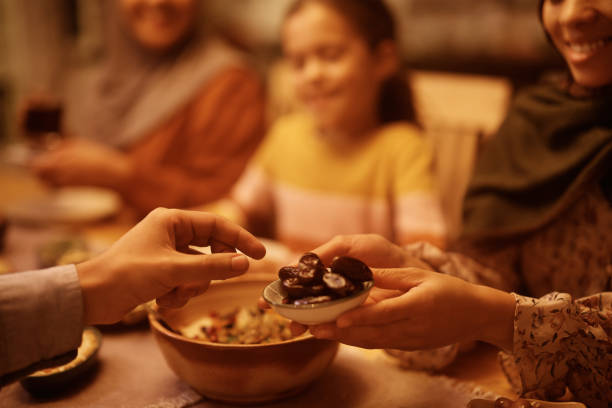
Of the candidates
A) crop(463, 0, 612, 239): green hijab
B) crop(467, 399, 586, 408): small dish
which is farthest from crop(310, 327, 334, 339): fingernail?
crop(463, 0, 612, 239): green hijab

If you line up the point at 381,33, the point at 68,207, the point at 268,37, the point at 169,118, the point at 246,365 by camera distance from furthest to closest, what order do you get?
the point at 268,37 < the point at 169,118 < the point at 68,207 < the point at 381,33 < the point at 246,365

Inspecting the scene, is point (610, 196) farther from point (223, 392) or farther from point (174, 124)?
point (174, 124)

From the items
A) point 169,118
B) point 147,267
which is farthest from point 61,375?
point 169,118

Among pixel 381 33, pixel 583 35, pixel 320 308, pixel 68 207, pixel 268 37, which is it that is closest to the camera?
pixel 320 308

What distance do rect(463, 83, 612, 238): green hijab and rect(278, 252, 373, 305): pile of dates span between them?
0.50 meters

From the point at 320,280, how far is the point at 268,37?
2176 millimetres

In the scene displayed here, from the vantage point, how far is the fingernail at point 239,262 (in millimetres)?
722

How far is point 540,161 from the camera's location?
3.64 feet

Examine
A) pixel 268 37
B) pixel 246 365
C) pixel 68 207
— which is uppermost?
pixel 268 37

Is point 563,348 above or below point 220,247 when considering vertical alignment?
below

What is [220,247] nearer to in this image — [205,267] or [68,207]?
[205,267]

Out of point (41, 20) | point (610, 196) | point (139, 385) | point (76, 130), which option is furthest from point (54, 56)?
point (610, 196)

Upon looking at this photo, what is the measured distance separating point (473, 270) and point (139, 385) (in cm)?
60

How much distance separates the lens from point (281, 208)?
5.58ft
